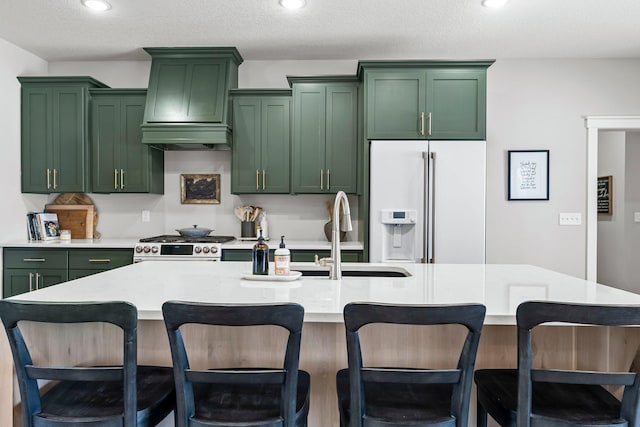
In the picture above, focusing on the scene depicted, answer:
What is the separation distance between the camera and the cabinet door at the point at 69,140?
156 inches

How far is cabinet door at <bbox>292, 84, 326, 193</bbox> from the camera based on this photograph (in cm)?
388

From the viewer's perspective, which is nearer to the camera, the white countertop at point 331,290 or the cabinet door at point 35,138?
the white countertop at point 331,290

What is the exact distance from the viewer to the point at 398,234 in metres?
3.61

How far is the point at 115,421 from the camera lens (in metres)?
1.24

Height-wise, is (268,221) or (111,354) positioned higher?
(268,221)

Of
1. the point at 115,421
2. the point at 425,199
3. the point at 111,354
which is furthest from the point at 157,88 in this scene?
the point at 115,421

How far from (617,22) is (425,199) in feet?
Answer: 6.56

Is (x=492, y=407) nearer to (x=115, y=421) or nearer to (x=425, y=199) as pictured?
(x=115, y=421)

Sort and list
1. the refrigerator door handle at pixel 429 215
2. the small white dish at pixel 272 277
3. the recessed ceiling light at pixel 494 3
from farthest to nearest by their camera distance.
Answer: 1. the refrigerator door handle at pixel 429 215
2. the recessed ceiling light at pixel 494 3
3. the small white dish at pixel 272 277

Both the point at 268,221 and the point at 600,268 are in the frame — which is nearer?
the point at 268,221

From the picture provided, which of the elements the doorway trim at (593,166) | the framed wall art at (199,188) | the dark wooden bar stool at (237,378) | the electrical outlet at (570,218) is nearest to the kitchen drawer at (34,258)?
the framed wall art at (199,188)

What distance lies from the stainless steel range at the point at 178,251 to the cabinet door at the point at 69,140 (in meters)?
0.94

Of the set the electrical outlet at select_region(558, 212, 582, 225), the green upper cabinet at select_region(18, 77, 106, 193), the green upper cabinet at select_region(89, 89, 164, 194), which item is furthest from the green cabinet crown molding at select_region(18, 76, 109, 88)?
the electrical outlet at select_region(558, 212, 582, 225)

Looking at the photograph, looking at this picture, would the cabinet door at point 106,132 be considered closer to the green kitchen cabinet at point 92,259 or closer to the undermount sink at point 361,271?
the green kitchen cabinet at point 92,259
